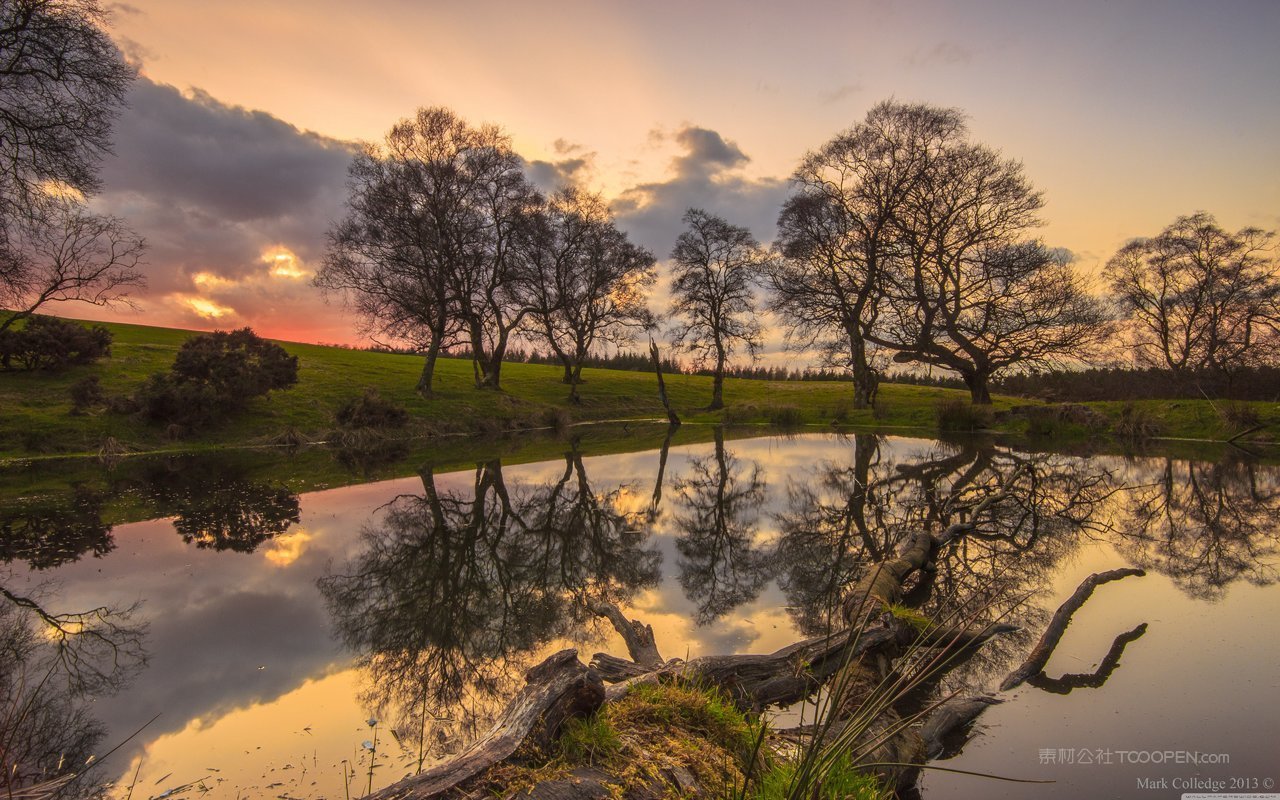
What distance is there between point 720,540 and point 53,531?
10435 mm

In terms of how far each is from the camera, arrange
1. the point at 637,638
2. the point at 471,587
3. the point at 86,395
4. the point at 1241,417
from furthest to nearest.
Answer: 1. the point at 1241,417
2. the point at 86,395
3. the point at 471,587
4. the point at 637,638

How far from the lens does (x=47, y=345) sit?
73.6 ft

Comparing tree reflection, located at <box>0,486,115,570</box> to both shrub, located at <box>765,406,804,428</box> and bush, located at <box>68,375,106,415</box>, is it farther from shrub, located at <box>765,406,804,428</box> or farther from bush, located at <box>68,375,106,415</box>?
shrub, located at <box>765,406,804,428</box>

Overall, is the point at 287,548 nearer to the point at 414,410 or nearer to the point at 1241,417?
the point at 414,410

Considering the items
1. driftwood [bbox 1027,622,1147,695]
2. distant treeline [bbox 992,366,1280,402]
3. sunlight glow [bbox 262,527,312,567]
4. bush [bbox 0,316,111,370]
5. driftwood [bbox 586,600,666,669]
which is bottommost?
sunlight glow [bbox 262,527,312,567]

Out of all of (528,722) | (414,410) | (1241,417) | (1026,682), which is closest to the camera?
(528,722)

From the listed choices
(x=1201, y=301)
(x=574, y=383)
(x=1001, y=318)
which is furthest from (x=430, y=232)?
(x=1201, y=301)

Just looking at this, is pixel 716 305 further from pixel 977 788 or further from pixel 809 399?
pixel 977 788

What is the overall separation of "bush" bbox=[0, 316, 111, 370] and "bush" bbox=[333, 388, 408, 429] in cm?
995

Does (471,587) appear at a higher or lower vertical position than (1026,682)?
lower

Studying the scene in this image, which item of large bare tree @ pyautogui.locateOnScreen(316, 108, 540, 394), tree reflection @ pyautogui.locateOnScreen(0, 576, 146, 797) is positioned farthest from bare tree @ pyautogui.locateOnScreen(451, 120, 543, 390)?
tree reflection @ pyautogui.locateOnScreen(0, 576, 146, 797)

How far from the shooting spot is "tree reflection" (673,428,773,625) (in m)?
6.45

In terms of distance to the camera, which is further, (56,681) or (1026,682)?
(56,681)

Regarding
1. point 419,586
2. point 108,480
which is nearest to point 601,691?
point 419,586
